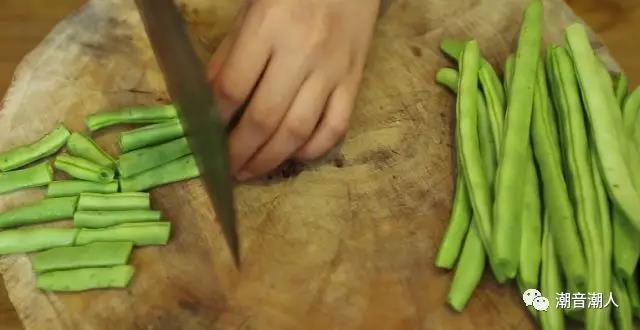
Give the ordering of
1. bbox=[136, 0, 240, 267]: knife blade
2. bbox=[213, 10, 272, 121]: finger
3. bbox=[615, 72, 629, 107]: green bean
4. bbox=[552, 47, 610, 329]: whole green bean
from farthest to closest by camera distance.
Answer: bbox=[615, 72, 629, 107]: green bean < bbox=[213, 10, 272, 121]: finger < bbox=[552, 47, 610, 329]: whole green bean < bbox=[136, 0, 240, 267]: knife blade

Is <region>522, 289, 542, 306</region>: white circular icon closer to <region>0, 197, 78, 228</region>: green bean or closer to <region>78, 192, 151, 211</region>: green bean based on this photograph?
<region>78, 192, 151, 211</region>: green bean

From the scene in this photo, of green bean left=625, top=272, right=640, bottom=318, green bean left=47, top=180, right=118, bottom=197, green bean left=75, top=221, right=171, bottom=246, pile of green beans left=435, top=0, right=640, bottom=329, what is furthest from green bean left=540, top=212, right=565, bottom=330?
green bean left=47, top=180, right=118, bottom=197

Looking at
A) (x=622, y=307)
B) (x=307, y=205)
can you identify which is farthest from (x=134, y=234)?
(x=622, y=307)

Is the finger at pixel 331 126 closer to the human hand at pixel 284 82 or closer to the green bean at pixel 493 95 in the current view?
the human hand at pixel 284 82

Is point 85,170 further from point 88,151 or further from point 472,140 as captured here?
point 472,140

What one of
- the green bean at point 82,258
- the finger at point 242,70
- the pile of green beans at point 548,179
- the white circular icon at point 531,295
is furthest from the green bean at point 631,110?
the green bean at point 82,258

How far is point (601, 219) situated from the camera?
116 cm

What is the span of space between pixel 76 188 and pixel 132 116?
157 millimetres

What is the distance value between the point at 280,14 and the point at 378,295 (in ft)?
1.58

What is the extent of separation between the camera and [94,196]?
4.06 feet

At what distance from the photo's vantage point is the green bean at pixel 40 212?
1.22 meters

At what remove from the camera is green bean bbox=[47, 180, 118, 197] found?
1253 millimetres

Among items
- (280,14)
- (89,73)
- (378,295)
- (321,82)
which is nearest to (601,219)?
(378,295)

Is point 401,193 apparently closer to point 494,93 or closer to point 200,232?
point 494,93
